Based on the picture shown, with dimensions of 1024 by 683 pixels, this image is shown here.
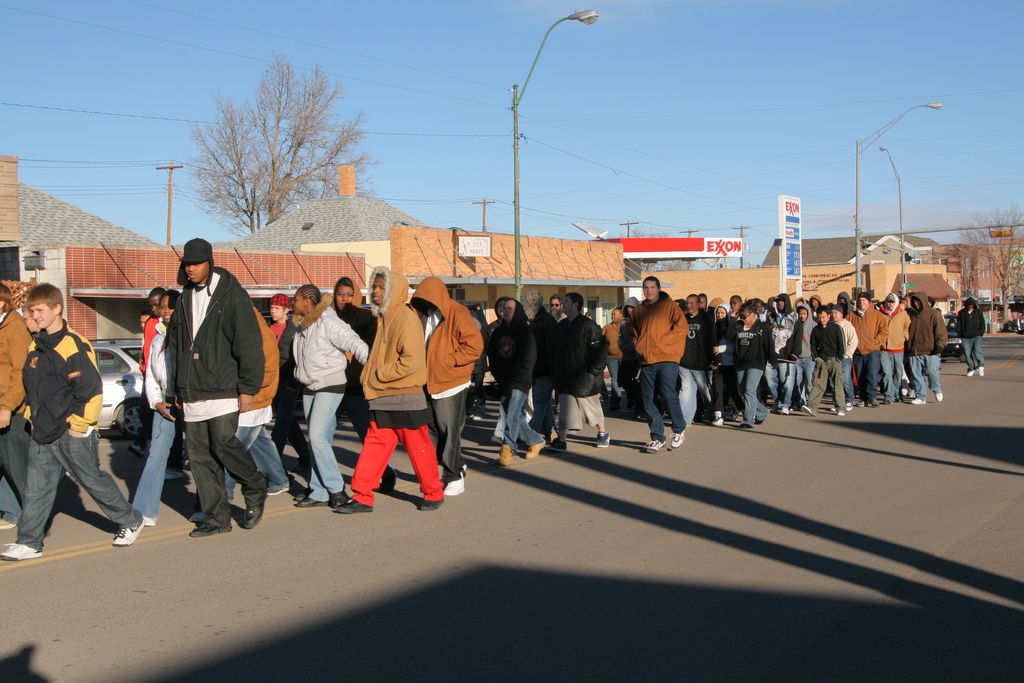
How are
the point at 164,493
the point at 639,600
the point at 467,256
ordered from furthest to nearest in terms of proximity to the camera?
the point at 467,256 → the point at 164,493 → the point at 639,600

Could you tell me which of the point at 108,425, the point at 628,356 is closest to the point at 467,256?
the point at 628,356

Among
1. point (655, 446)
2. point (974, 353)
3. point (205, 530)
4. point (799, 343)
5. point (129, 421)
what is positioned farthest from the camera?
point (974, 353)

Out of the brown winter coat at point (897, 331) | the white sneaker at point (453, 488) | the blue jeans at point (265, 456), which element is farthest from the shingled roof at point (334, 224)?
the white sneaker at point (453, 488)

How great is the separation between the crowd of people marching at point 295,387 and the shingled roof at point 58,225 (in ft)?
58.9

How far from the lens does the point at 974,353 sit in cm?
2127

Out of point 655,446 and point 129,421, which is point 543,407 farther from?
point 129,421

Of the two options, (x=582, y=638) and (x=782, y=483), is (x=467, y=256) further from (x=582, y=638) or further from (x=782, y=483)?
(x=582, y=638)

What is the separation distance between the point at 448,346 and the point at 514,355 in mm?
2062

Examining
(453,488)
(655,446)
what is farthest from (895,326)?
(453,488)

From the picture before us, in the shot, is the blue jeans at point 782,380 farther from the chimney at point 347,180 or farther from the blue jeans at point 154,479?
the chimney at point 347,180

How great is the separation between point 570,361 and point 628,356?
5001 millimetres

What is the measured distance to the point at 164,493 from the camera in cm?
816

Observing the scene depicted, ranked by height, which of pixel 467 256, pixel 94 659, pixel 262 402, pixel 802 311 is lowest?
pixel 94 659

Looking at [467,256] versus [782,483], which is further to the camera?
[467,256]
